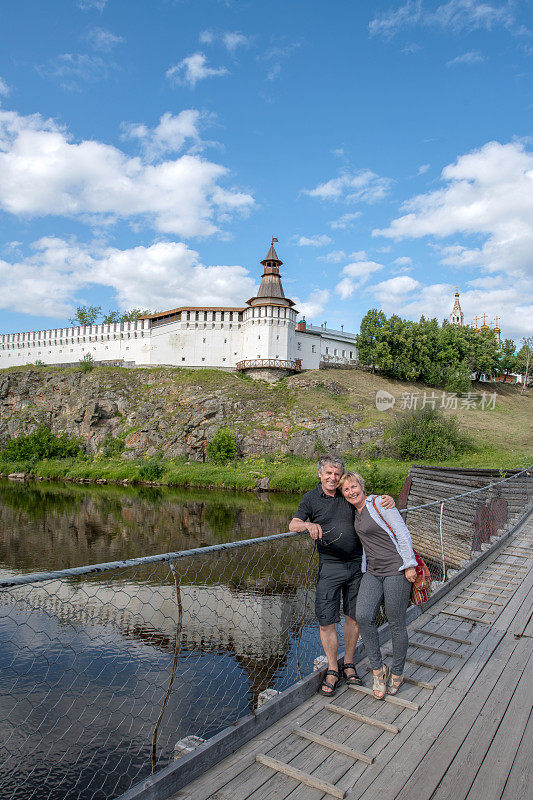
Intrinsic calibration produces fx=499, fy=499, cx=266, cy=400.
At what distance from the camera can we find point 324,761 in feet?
11.8

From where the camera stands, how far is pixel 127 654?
10000 mm

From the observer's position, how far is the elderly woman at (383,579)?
4.52 meters

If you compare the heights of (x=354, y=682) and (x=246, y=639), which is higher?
(x=354, y=682)

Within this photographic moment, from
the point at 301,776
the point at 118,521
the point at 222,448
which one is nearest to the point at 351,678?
the point at 301,776

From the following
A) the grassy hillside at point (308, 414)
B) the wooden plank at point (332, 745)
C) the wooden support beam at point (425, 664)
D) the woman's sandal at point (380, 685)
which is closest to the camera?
the wooden plank at point (332, 745)

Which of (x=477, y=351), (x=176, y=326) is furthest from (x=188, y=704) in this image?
(x=477, y=351)

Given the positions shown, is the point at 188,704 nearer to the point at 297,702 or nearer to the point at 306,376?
the point at 297,702

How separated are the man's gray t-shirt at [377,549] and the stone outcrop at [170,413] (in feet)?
119

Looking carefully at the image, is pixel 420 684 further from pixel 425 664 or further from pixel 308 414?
pixel 308 414

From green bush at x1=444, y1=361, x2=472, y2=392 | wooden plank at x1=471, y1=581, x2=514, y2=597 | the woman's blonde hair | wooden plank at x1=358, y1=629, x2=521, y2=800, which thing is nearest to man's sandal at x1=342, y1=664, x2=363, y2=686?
wooden plank at x1=358, y1=629, x2=521, y2=800

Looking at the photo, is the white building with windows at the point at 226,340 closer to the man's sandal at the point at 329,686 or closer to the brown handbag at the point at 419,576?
the brown handbag at the point at 419,576

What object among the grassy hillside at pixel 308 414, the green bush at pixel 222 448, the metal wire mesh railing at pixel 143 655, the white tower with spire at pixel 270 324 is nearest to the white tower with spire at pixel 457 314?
the grassy hillside at pixel 308 414

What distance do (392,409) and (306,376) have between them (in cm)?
1021

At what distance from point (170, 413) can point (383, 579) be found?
4652 cm
